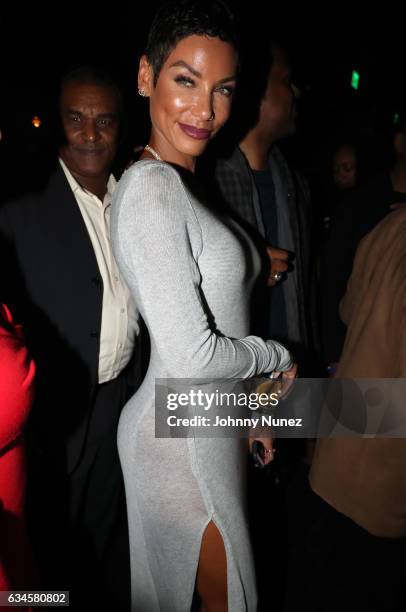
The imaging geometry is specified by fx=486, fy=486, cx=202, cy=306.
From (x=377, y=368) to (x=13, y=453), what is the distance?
1.22m

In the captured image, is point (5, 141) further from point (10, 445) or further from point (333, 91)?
point (333, 91)

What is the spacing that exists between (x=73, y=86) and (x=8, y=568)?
192cm

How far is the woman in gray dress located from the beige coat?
0.47 m

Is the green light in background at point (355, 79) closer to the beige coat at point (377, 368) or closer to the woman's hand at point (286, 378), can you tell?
the beige coat at point (377, 368)

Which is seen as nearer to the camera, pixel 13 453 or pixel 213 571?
pixel 13 453

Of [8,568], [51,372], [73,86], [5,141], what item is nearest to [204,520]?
[8,568]

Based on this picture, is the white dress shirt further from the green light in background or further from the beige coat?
the green light in background

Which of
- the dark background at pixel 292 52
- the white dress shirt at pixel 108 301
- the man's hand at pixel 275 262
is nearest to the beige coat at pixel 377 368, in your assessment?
the man's hand at pixel 275 262

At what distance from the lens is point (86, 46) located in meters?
5.83

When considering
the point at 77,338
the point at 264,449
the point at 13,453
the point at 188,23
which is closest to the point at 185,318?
the point at 13,453

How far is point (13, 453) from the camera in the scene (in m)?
1.00

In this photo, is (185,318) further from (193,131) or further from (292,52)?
(292,52)

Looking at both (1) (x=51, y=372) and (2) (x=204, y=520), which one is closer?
(2) (x=204, y=520)

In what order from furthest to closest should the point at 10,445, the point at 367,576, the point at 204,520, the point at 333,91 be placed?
the point at 333,91 < the point at 367,576 < the point at 204,520 < the point at 10,445
